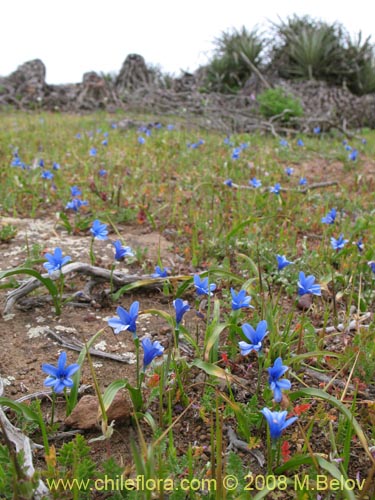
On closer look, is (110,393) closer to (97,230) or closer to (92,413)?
(92,413)

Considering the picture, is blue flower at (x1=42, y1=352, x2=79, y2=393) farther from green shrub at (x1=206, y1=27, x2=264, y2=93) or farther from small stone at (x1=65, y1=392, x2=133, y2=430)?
green shrub at (x1=206, y1=27, x2=264, y2=93)

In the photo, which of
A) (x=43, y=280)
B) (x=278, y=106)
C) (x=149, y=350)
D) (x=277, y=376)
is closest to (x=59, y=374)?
(x=149, y=350)

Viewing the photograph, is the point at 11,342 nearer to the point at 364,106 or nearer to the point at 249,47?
the point at 364,106

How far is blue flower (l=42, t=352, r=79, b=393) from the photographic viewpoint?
1.49 metres

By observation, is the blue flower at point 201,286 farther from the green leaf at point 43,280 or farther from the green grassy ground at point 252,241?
the green leaf at point 43,280

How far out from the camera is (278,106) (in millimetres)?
9250

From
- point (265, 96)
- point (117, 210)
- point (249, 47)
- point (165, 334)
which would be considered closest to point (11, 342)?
point (165, 334)

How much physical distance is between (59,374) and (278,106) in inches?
338

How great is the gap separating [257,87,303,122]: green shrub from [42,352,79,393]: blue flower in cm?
832

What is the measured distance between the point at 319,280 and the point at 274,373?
1.37 metres

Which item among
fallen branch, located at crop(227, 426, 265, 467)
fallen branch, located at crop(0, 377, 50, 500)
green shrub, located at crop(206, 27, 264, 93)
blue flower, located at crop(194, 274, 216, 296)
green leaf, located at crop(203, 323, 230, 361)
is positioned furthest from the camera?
green shrub, located at crop(206, 27, 264, 93)

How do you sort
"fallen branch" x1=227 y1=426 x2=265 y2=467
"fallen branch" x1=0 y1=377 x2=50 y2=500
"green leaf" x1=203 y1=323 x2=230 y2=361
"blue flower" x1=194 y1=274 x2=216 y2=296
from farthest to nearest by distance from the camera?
"blue flower" x1=194 y1=274 x2=216 y2=296 < "green leaf" x1=203 y1=323 x2=230 y2=361 < "fallen branch" x1=227 y1=426 x2=265 y2=467 < "fallen branch" x1=0 y1=377 x2=50 y2=500

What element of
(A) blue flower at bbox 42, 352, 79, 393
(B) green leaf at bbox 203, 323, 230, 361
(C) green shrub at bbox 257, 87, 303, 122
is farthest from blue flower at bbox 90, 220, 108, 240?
(C) green shrub at bbox 257, 87, 303, 122

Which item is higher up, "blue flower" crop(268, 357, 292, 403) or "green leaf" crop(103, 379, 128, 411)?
"blue flower" crop(268, 357, 292, 403)
